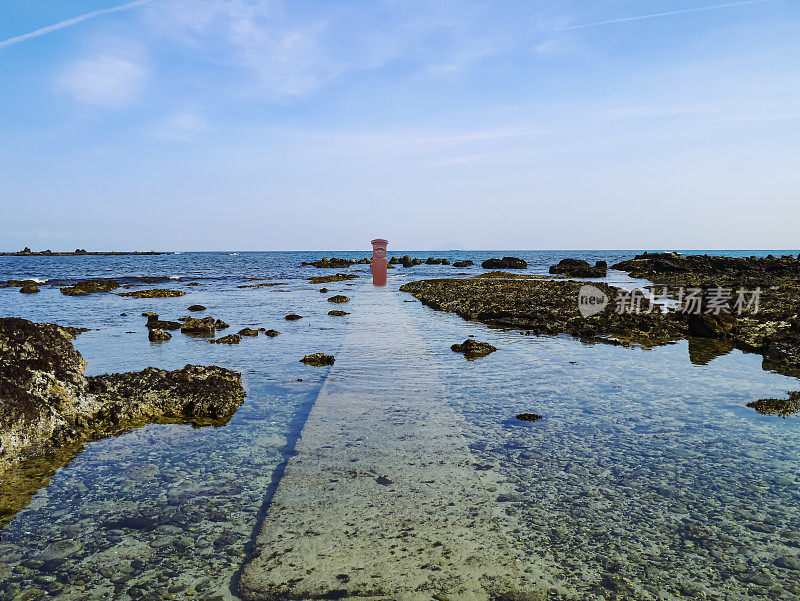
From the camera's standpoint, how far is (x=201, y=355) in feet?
47.0

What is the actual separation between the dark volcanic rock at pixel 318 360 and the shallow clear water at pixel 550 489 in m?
0.76

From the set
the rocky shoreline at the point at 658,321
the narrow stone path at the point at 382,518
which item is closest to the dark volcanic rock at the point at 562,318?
the rocky shoreline at the point at 658,321

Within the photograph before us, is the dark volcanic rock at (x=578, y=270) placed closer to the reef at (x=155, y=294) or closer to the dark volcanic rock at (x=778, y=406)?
the reef at (x=155, y=294)

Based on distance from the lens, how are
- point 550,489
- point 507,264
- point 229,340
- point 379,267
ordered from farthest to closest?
point 507,264, point 379,267, point 229,340, point 550,489

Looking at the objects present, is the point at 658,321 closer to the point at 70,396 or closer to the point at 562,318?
the point at 562,318

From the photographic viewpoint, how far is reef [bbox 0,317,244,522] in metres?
6.99

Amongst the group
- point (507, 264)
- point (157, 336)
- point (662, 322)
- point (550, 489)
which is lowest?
point (550, 489)

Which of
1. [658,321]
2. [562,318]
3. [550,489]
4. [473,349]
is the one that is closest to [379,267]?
[562,318]

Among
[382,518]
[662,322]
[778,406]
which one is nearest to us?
[382,518]

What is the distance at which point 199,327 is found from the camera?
18625mm

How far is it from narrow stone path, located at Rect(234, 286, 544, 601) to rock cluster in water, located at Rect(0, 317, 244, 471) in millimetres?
2423

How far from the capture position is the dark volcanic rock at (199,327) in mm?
18406

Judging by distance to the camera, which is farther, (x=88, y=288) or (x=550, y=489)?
(x=88, y=288)

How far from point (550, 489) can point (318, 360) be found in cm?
805
